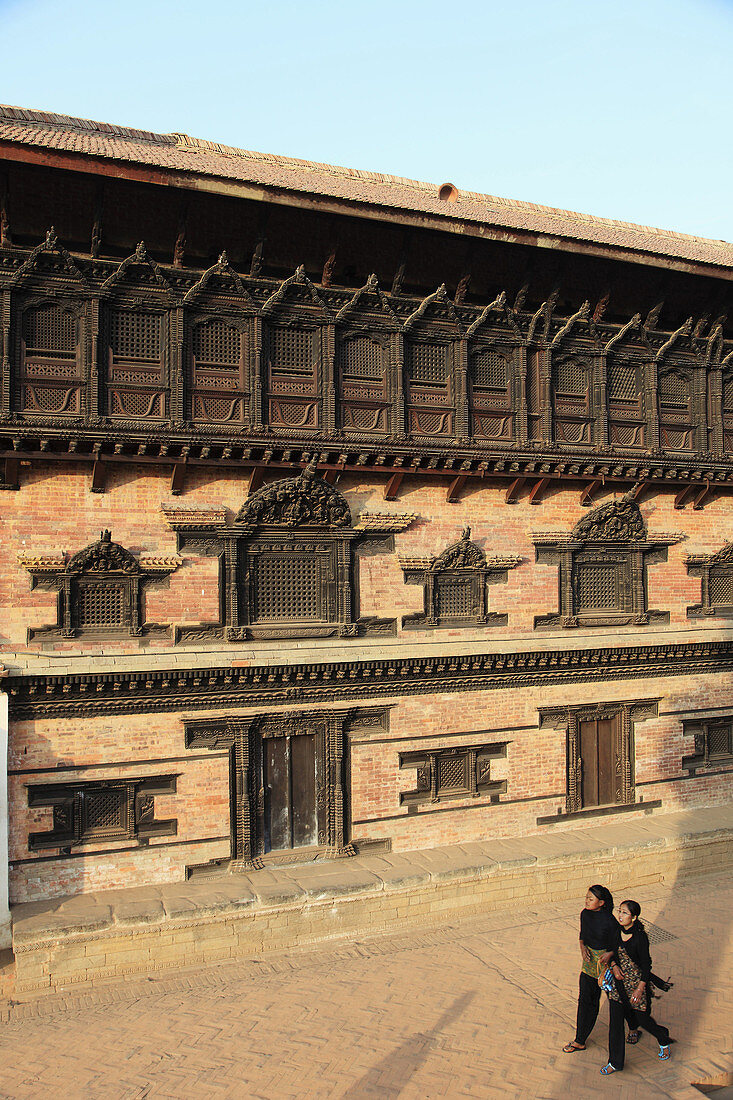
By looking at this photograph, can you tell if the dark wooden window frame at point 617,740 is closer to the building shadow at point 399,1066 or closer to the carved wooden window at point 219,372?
the building shadow at point 399,1066

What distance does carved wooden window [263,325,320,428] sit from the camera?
12.2m

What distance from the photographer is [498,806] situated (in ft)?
44.0

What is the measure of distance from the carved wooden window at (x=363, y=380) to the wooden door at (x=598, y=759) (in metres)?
6.68

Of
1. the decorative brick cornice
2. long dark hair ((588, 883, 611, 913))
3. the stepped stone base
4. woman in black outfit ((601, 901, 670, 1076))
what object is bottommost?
the stepped stone base

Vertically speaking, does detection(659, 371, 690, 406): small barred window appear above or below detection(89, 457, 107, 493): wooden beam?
above

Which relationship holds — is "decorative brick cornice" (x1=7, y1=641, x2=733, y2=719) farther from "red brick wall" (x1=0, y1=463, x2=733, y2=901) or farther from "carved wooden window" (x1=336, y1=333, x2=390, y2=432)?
"carved wooden window" (x1=336, y1=333, x2=390, y2=432)

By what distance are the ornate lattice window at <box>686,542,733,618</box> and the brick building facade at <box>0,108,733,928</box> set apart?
0.24 ft

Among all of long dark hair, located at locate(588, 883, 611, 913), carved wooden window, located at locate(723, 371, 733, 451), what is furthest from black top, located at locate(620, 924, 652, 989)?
carved wooden window, located at locate(723, 371, 733, 451)

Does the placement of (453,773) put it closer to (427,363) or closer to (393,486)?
(393,486)

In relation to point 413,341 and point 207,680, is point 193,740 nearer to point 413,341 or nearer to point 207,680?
point 207,680

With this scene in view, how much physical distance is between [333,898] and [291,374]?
308 inches

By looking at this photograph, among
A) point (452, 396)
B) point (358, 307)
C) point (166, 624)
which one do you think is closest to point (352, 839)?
point (166, 624)

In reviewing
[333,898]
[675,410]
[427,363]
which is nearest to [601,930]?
[333,898]

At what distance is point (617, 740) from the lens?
571 inches
